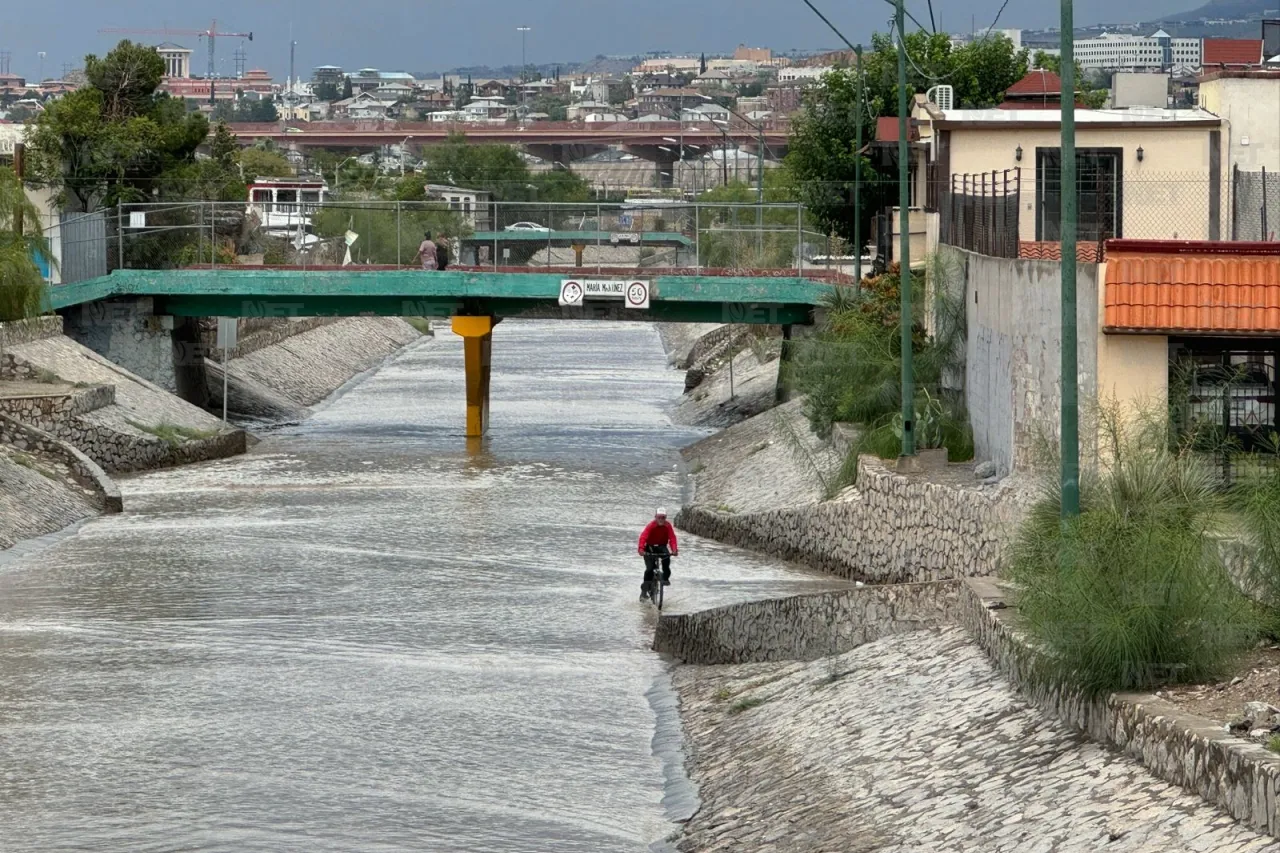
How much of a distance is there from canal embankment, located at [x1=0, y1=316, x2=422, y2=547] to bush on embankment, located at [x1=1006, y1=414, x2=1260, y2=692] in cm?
2300

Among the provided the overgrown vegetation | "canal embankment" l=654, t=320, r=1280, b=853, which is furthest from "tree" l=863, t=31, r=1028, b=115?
"canal embankment" l=654, t=320, r=1280, b=853

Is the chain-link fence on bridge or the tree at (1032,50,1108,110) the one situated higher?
the tree at (1032,50,1108,110)

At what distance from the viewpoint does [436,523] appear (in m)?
39.7

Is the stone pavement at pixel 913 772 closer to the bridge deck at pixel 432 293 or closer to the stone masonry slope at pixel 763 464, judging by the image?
the stone masonry slope at pixel 763 464

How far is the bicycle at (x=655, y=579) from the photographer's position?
28.5 m

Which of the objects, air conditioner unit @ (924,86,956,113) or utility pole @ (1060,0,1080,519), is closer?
utility pole @ (1060,0,1080,519)

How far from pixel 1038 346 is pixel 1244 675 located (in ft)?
44.2

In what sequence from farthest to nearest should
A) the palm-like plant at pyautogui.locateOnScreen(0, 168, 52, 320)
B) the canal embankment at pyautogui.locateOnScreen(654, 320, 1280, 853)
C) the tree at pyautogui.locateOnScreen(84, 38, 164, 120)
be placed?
the tree at pyautogui.locateOnScreen(84, 38, 164, 120) < the palm-like plant at pyautogui.locateOnScreen(0, 168, 52, 320) < the canal embankment at pyautogui.locateOnScreen(654, 320, 1280, 853)

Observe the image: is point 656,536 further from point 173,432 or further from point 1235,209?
point 173,432

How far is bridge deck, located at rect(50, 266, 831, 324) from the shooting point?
53.7 metres

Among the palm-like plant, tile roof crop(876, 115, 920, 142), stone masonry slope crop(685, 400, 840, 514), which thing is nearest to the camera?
stone masonry slope crop(685, 400, 840, 514)

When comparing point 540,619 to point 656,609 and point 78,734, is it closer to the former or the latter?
point 656,609

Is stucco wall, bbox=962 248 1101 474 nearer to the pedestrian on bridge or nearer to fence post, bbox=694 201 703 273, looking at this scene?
fence post, bbox=694 201 703 273

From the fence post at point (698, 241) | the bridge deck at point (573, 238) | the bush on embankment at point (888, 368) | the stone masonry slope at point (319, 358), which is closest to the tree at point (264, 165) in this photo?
the stone masonry slope at point (319, 358)
